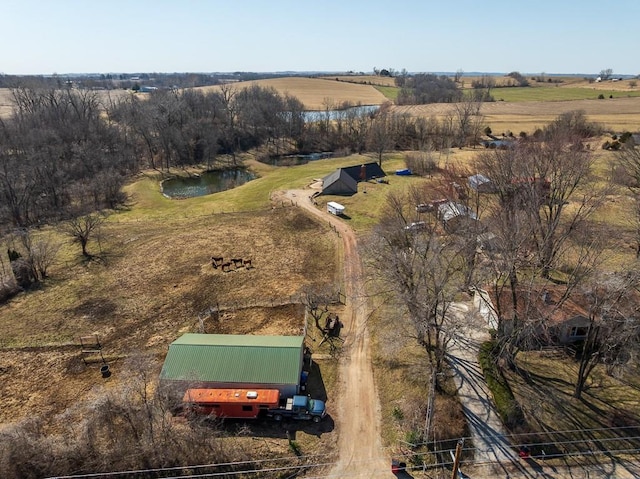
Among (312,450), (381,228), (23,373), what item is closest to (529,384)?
(312,450)

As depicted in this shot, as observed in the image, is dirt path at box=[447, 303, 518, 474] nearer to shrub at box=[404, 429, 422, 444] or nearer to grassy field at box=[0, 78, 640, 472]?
grassy field at box=[0, 78, 640, 472]

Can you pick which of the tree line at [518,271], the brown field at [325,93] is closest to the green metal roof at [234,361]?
the tree line at [518,271]

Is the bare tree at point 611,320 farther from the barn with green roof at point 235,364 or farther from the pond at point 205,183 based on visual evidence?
the pond at point 205,183

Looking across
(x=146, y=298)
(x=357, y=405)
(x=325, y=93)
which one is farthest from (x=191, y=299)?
(x=325, y=93)

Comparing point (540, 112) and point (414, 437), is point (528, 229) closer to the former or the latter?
point (414, 437)

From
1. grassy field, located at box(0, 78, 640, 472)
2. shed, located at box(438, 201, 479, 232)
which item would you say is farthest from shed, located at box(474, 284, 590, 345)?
shed, located at box(438, 201, 479, 232)

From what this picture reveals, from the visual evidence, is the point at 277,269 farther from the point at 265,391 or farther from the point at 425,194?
the point at 425,194
